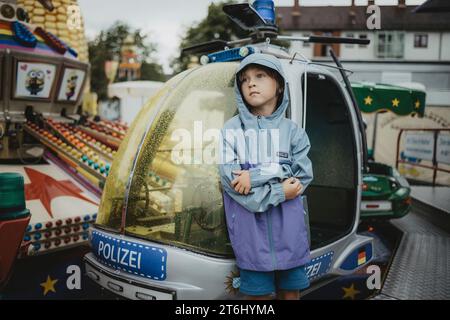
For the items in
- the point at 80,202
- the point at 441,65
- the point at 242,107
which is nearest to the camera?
the point at 242,107

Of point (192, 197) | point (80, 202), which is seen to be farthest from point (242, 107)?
point (80, 202)

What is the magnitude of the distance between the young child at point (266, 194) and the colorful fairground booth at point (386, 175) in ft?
14.7

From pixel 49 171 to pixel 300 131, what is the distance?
2719mm

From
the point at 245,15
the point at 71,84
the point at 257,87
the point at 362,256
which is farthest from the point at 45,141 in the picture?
the point at 362,256

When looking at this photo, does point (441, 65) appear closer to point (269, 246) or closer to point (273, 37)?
point (273, 37)

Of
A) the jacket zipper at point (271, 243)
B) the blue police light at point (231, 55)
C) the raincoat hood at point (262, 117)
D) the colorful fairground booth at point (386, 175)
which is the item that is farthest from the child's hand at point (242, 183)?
the colorful fairground booth at point (386, 175)

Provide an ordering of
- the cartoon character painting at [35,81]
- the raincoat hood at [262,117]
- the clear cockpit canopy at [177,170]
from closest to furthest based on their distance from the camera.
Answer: the raincoat hood at [262,117] → the clear cockpit canopy at [177,170] → the cartoon character painting at [35,81]

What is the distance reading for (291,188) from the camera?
6.70 feet

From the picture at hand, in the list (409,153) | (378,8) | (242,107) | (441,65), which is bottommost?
(409,153)

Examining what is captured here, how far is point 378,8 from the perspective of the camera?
10.1 ft

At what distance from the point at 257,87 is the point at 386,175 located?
17.5 ft

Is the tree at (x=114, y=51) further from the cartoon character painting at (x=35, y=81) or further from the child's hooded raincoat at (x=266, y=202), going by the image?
the child's hooded raincoat at (x=266, y=202)

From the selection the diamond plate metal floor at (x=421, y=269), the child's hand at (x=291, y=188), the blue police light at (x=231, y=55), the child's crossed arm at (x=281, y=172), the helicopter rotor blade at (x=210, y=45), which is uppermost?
the helicopter rotor blade at (x=210, y=45)

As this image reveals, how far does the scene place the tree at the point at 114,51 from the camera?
409 cm
